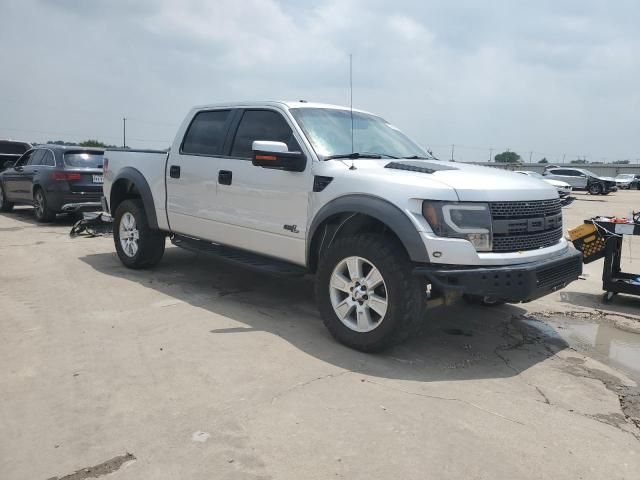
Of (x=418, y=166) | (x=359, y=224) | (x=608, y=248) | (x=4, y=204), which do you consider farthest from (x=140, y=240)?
(x=4, y=204)

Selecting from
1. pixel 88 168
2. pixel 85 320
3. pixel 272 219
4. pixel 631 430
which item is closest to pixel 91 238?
pixel 88 168

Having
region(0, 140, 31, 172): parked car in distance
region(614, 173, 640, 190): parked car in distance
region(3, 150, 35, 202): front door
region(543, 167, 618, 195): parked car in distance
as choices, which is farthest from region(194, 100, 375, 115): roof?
region(614, 173, 640, 190): parked car in distance

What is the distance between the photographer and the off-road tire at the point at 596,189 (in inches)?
1282

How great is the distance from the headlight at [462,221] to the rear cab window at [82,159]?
29.0 feet

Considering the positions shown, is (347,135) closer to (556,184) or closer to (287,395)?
(287,395)

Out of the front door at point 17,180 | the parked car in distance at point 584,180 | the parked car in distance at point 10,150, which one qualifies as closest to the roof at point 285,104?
the front door at point 17,180

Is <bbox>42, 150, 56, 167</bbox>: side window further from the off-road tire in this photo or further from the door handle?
the off-road tire

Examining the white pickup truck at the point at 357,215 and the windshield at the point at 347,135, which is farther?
the windshield at the point at 347,135

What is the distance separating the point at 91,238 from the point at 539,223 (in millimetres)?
7632

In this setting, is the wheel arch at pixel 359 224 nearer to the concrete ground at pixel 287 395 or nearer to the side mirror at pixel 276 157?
the side mirror at pixel 276 157

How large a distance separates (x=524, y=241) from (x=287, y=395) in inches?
80.4

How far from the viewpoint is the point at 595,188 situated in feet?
108

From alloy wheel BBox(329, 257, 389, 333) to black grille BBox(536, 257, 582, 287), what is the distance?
1.11m

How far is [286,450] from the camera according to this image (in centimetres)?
271
